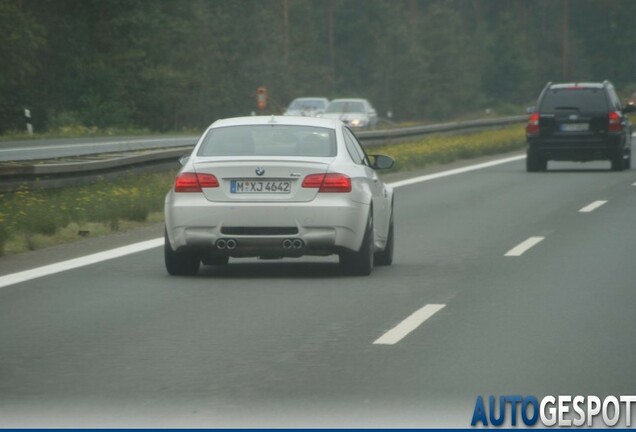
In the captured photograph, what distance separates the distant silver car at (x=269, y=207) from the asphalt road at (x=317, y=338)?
0.30 m

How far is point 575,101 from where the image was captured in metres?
33.6

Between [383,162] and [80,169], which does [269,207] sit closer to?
[383,162]

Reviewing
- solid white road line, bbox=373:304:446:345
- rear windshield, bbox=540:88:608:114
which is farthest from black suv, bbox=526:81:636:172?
solid white road line, bbox=373:304:446:345

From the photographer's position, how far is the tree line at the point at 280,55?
67000 millimetres

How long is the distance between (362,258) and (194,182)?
1.53 m

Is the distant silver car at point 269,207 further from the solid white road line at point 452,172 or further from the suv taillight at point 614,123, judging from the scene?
the suv taillight at point 614,123

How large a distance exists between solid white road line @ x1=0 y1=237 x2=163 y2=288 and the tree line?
1457 cm

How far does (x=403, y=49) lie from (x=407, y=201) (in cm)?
9240

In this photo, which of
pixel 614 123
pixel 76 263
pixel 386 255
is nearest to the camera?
pixel 386 255

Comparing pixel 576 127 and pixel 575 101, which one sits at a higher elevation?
pixel 575 101

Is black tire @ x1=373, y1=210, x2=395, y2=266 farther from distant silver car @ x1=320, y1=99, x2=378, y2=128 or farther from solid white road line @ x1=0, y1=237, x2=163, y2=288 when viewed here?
distant silver car @ x1=320, y1=99, x2=378, y2=128

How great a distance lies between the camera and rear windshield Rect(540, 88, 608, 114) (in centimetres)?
3341

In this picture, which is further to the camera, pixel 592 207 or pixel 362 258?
pixel 592 207

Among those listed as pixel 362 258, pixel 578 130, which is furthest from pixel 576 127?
pixel 362 258
